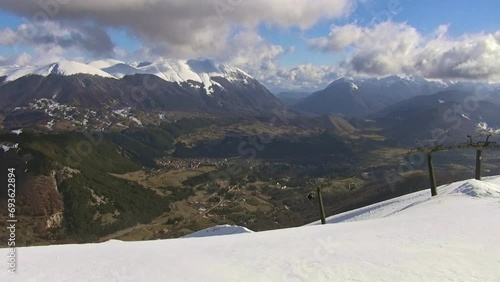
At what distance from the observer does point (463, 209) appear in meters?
25.6

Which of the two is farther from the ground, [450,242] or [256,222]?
[450,242]

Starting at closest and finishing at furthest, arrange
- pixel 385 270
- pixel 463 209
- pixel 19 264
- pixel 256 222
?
pixel 385 270, pixel 19 264, pixel 463 209, pixel 256 222

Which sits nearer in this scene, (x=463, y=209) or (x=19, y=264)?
(x=19, y=264)

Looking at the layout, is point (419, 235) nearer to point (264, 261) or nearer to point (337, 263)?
point (337, 263)

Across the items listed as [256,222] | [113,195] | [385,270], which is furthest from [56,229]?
[385,270]

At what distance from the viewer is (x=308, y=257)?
1569cm

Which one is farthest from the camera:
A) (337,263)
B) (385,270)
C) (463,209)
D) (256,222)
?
(256,222)

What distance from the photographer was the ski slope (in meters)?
13.5

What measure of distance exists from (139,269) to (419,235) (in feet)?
42.3

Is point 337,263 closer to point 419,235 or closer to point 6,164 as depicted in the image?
point 419,235

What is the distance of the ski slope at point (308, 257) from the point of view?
13.5 metres

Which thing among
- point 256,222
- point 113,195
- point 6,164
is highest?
point 6,164

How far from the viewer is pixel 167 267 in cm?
1574

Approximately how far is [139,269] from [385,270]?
9.31 meters
